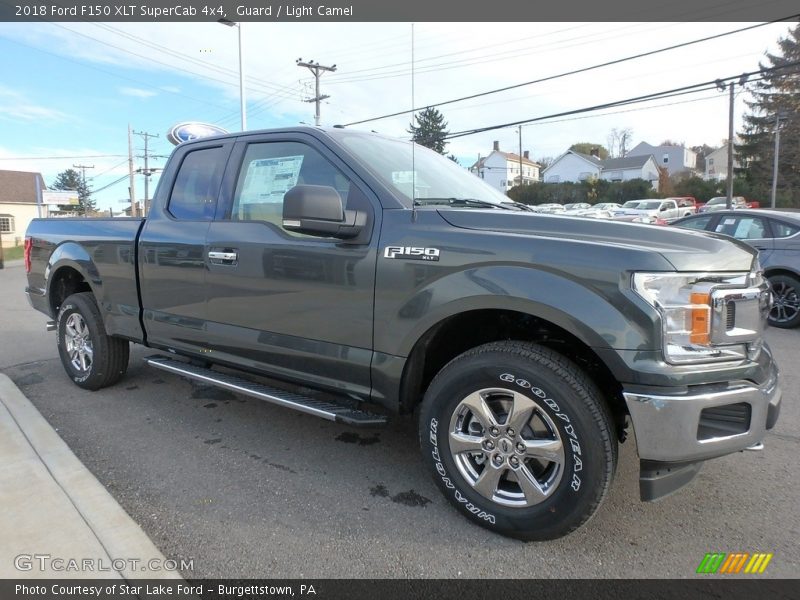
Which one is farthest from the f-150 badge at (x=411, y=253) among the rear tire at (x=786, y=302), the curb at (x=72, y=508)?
the rear tire at (x=786, y=302)

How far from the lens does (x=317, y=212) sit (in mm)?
2719

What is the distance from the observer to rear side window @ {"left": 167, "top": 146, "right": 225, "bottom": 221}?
3.79m

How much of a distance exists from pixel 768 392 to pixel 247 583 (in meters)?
2.39

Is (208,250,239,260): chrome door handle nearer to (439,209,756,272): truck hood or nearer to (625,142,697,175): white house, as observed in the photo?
(439,209,756,272): truck hood

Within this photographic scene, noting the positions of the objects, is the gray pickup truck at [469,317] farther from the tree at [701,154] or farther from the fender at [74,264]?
the tree at [701,154]

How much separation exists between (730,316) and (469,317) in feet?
3.81

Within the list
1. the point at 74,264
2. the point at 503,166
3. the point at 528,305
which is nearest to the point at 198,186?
the point at 74,264

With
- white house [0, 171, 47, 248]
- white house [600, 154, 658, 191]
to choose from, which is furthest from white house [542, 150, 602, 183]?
white house [0, 171, 47, 248]

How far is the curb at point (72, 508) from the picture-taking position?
2.36 m

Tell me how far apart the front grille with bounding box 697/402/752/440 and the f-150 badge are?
1.34m

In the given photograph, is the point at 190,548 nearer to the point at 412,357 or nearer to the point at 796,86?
the point at 412,357

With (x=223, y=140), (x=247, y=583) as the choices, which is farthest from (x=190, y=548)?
(x=223, y=140)

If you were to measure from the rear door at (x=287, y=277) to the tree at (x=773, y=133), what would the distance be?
51.2 meters

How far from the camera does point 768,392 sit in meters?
Result: 2.39
